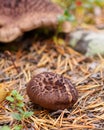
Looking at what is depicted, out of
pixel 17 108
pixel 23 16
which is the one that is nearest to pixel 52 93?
pixel 17 108

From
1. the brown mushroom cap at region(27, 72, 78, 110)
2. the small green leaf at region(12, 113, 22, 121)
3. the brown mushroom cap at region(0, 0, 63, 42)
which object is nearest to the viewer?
the small green leaf at region(12, 113, 22, 121)

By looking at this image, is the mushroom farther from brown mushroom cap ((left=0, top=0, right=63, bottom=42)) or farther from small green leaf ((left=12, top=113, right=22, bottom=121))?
small green leaf ((left=12, top=113, right=22, bottom=121))

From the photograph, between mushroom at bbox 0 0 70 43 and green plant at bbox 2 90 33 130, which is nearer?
green plant at bbox 2 90 33 130

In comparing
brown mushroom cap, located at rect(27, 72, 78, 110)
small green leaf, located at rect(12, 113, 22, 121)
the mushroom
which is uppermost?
the mushroom

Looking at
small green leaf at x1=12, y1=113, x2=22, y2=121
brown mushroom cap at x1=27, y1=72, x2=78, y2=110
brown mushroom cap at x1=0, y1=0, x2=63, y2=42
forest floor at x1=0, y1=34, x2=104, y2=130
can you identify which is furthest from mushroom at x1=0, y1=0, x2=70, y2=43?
small green leaf at x1=12, y1=113, x2=22, y2=121

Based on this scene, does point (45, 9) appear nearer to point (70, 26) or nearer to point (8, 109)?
point (70, 26)

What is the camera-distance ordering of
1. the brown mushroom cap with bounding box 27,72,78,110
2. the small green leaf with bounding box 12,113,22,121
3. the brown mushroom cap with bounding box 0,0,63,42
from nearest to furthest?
1. the small green leaf with bounding box 12,113,22,121
2. the brown mushroom cap with bounding box 27,72,78,110
3. the brown mushroom cap with bounding box 0,0,63,42

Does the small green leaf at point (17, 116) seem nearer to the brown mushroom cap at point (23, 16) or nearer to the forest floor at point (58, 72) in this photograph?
the forest floor at point (58, 72)

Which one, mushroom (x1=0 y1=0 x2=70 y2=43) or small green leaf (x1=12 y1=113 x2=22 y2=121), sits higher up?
mushroom (x1=0 y1=0 x2=70 y2=43)
